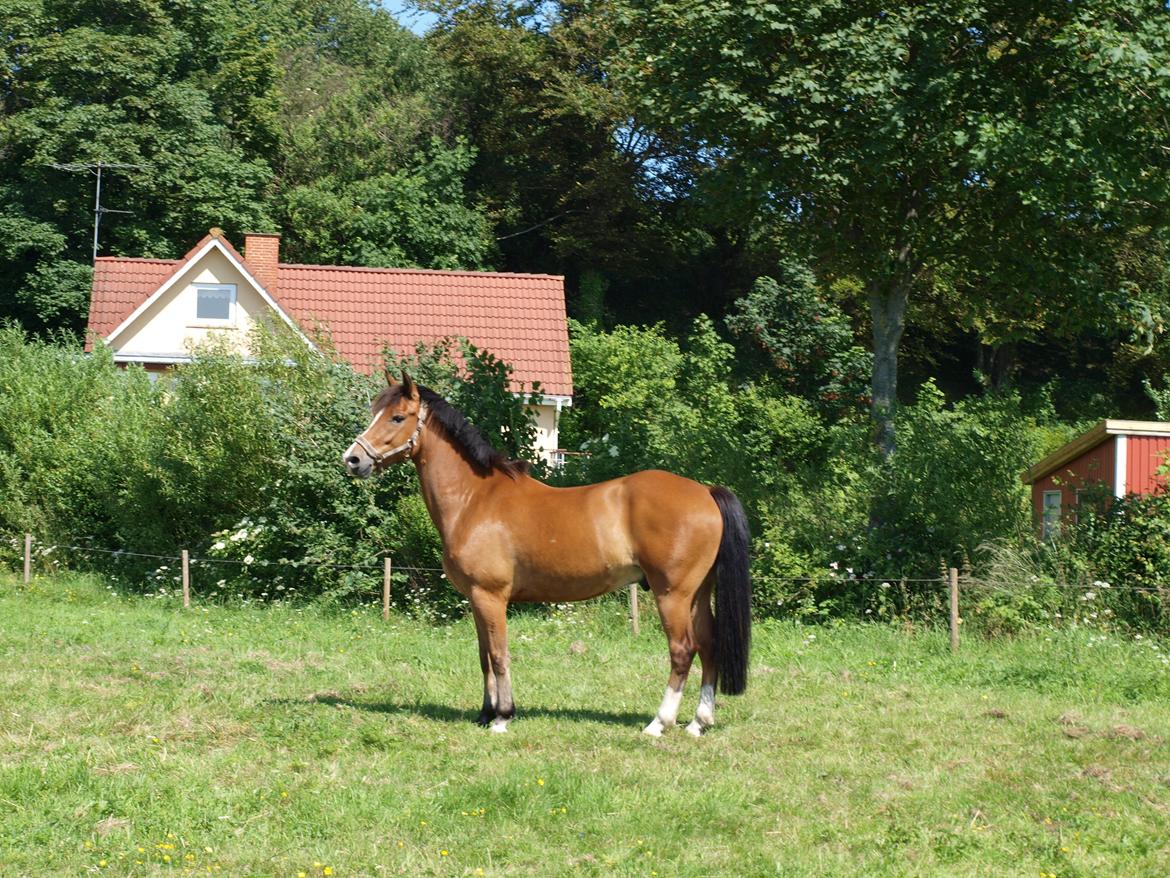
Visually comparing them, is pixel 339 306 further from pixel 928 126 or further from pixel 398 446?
pixel 398 446

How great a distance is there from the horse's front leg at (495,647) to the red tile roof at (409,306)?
23653mm

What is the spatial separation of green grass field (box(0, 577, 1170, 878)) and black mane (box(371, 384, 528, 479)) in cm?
194

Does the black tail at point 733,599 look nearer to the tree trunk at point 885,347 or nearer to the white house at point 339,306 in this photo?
the tree trunk at point 885,347

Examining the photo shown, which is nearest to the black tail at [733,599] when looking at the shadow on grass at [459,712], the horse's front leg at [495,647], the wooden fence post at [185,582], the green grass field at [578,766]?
the green grass field at [578,766]

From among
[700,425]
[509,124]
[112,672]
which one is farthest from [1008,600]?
[509,124]

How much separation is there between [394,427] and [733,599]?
9.49 ft

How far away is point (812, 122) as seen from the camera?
16984 millimetres

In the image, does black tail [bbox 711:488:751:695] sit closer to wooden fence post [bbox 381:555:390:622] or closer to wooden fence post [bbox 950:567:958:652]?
wooden fence post [bbox 950:567:958:652]

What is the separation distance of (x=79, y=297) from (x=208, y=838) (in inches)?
1438

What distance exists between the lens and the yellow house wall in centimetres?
3353

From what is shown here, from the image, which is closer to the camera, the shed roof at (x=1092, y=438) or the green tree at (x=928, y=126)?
the green tree at (x=928, y=126)

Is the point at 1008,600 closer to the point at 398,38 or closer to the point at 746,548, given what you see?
the point at 746,548

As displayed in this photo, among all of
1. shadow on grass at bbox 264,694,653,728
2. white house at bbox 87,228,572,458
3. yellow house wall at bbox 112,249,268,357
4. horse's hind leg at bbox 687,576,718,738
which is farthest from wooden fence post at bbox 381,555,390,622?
yellow house wall at bbox 112,249,268,357

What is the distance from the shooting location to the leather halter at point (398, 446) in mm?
9734
